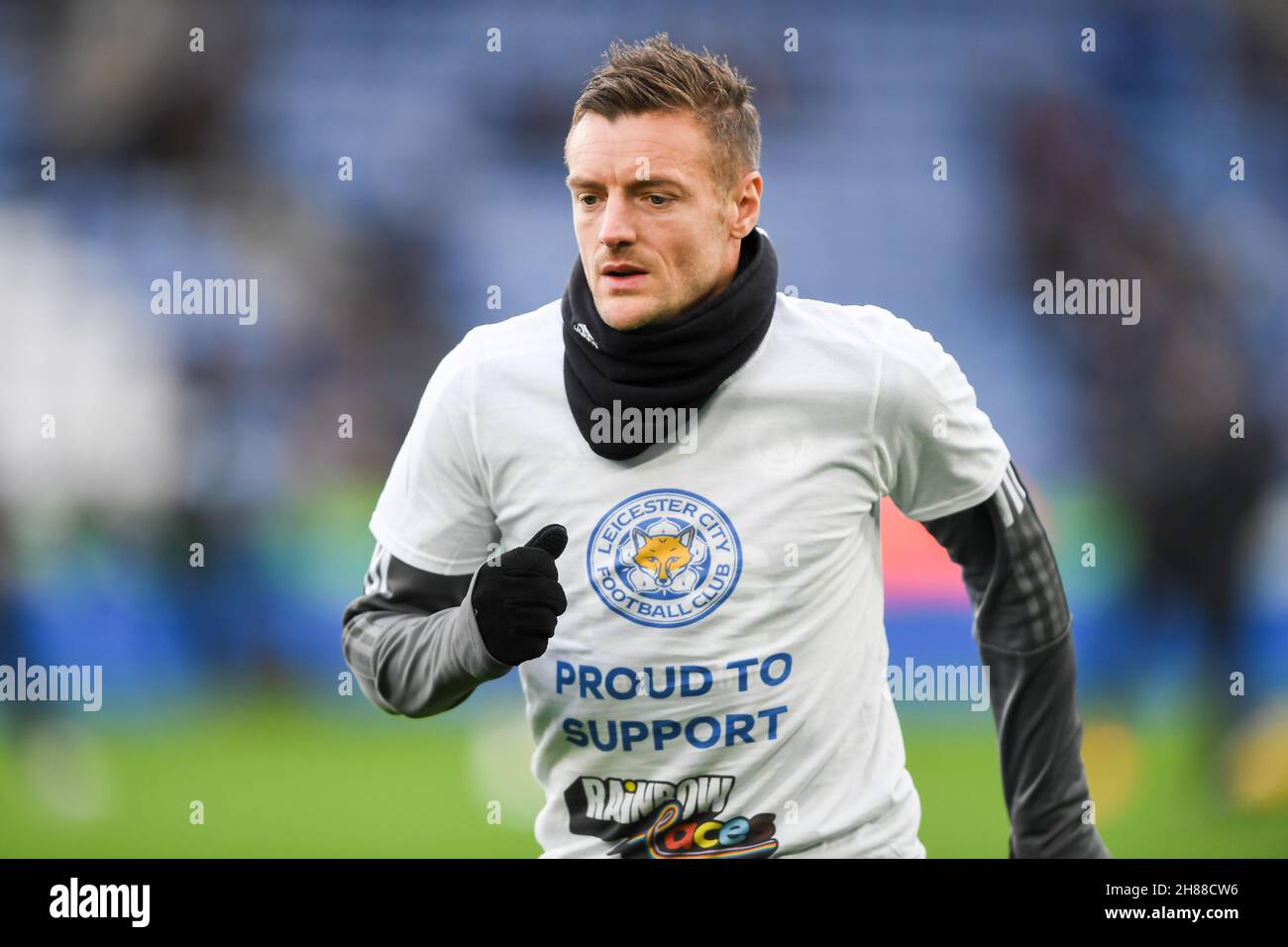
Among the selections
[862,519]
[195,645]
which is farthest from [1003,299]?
[862,519]

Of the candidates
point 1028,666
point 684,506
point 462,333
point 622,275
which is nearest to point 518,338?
point 622,275

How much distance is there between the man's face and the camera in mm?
2186

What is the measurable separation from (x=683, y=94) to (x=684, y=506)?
650mm

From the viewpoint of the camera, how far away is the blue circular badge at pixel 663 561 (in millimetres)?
2205

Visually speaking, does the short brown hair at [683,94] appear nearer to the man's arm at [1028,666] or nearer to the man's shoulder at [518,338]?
the man's shoulder at [518,338]

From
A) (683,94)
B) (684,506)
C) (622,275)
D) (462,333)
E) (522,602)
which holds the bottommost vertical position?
(522,602)

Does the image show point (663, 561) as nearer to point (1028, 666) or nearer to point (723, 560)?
point (723, 560)

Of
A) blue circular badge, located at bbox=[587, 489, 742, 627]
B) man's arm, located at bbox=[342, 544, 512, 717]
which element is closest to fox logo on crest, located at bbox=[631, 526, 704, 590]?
blue circular badge, located at bbox=[587, 489, 742, 627]

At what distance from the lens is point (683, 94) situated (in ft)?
7.29

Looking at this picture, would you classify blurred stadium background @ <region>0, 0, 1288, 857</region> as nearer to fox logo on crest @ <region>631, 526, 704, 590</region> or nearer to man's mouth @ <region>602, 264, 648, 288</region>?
fox logo on crest @ <region>631, 526, 704, 590</region>

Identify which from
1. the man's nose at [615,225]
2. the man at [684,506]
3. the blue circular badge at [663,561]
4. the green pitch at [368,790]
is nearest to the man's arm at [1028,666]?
the man at [684,506]

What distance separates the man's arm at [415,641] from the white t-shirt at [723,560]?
0.05 metres

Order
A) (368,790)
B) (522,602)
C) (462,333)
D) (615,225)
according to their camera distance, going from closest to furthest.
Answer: (522,602), (615,225), (368,790), (462,333)

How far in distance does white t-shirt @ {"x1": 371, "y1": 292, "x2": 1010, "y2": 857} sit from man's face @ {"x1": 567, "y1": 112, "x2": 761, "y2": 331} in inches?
6.9
